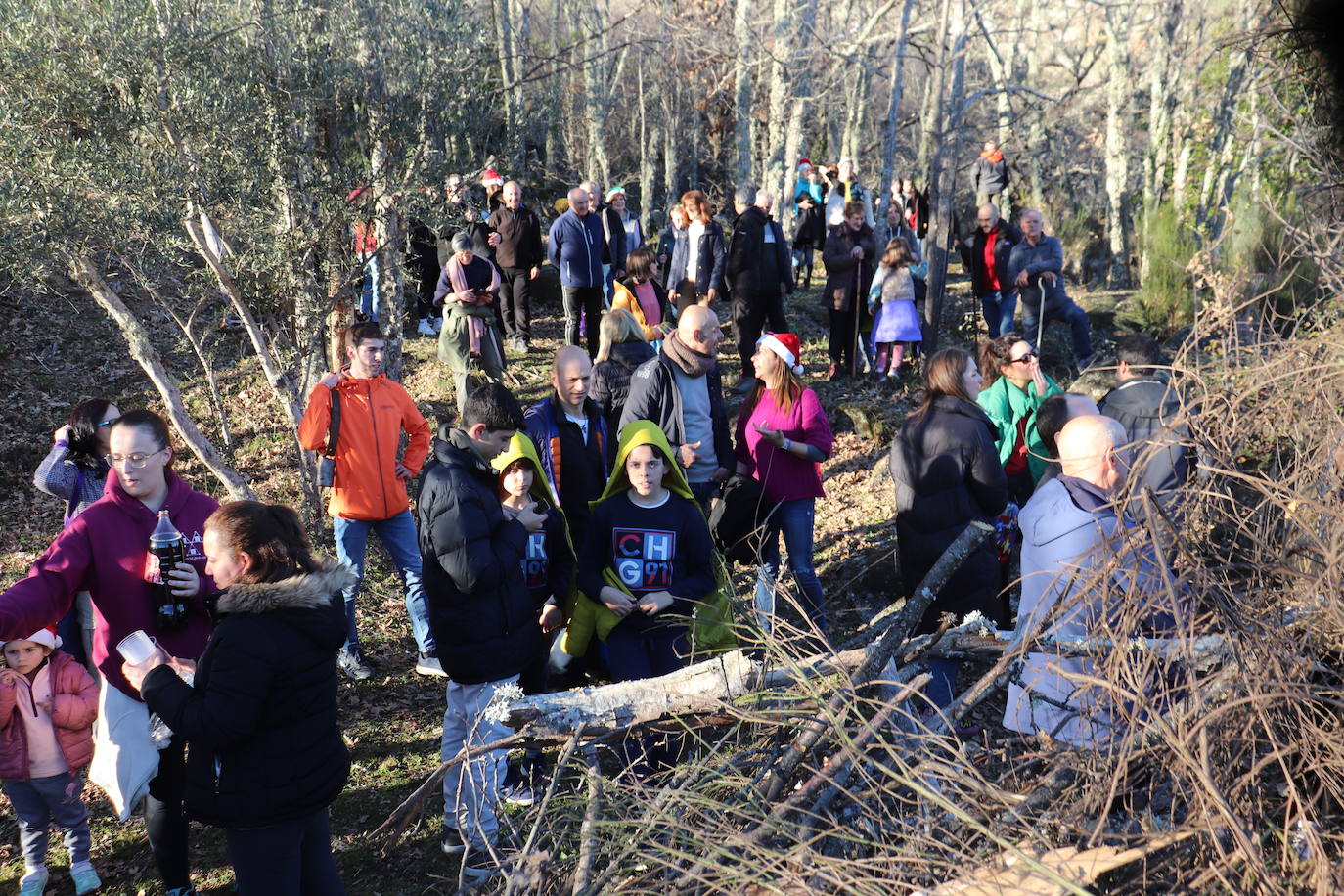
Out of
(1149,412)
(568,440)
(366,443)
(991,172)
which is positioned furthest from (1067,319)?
(366,443)

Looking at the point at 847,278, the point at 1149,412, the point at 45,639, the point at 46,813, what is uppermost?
the point at 1149,412

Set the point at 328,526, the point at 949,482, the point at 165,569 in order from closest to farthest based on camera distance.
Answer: the point at 165,569
the point at 949,482
the point at 328,526

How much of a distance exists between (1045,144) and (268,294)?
21.1 meters

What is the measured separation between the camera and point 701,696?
3.27 m

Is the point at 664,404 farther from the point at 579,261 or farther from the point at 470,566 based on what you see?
the point at 579,261

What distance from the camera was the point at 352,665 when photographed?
600 centimetres

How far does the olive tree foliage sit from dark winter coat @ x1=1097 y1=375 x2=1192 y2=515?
543 centimetres

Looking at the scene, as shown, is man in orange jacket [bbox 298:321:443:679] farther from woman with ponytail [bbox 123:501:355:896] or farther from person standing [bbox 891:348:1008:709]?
person standing [bbox 891:348:1008:709]

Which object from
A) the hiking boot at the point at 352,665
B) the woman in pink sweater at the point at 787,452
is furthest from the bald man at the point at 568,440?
the hiking boot at the point at 352,665

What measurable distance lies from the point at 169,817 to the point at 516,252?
8.43 meters

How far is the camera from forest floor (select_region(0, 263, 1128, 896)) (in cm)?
448

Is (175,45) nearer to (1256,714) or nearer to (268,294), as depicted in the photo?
(268,294)

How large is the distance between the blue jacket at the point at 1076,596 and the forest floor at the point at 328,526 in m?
1.77

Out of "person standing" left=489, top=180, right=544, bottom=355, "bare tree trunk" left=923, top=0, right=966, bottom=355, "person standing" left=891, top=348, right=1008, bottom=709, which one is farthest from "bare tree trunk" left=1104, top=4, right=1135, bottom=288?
"person standing" left=891, top=348, right=1008, bottom=709
